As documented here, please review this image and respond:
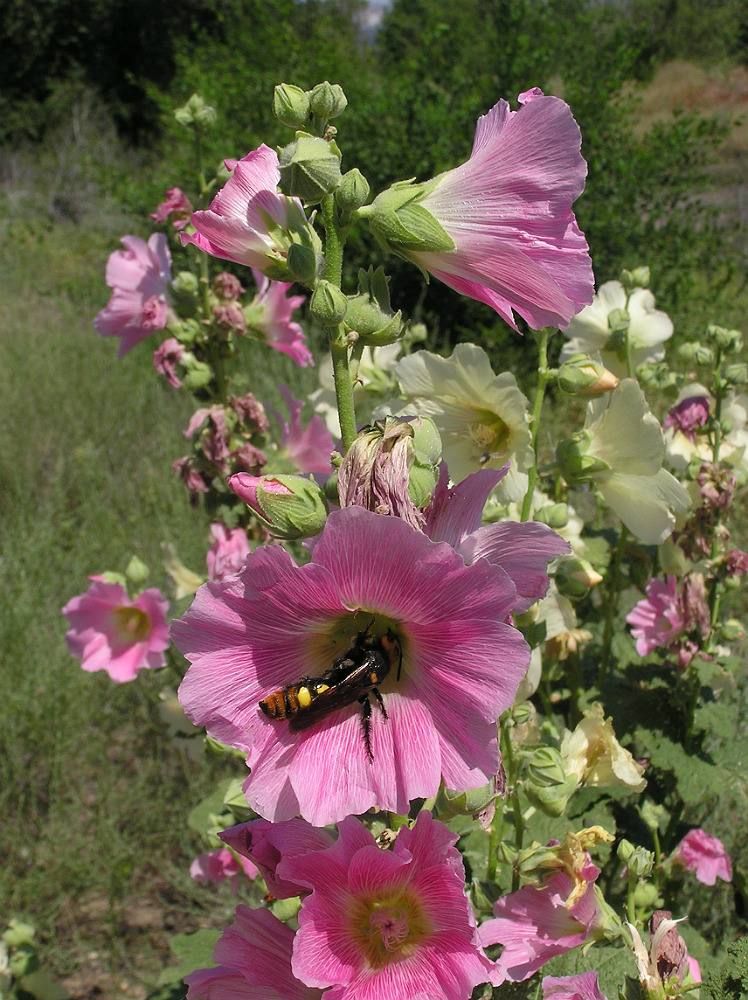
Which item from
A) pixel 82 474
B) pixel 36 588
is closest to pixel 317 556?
pixel 36 588

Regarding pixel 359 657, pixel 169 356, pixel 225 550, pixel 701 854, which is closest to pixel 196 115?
pixel 169 356

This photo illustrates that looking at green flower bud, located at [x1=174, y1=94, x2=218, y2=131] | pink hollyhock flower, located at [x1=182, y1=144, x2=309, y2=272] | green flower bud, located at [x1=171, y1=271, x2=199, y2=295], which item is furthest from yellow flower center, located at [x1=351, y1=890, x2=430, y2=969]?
green flower bud, located at [x1=174, y1=94, x2=218, y2=131]

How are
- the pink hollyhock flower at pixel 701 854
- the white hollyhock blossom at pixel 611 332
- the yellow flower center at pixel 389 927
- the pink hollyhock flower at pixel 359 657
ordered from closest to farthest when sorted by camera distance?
the pink hollyhock flower at pixel 359 657
the yellow flower center at pixel 389 927
the pink hollyhock flower at pixel 701 854
the white hollyhock blossom at pixel 611 332

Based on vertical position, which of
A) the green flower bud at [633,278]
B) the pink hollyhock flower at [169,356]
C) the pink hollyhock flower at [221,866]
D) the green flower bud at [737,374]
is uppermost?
the green flower bud at [633,278]

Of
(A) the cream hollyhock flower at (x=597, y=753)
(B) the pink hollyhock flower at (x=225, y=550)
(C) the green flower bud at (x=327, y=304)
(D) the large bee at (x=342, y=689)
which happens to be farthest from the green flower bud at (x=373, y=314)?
(B) the pink hollyhock flower at (x=225, y=550)

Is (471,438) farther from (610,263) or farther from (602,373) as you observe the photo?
(610,263)

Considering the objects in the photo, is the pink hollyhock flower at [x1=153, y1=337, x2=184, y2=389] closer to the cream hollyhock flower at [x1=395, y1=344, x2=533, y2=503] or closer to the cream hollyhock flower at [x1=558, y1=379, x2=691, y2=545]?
the cream hollyhock flower at [x1=395, y1=344, x2=533, y2=503]

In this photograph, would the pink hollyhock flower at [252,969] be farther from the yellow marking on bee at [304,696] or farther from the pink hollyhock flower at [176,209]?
the pink hollyhock flower at [176,209]
